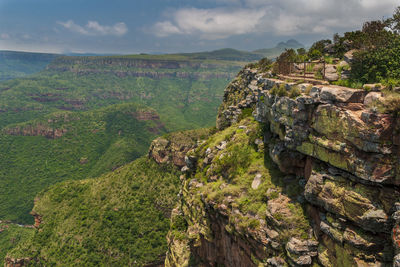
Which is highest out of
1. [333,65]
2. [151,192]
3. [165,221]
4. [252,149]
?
[333,65]

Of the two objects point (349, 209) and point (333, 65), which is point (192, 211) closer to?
point (349, 209)

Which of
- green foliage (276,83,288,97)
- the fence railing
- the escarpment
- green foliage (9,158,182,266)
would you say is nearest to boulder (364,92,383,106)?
the escarpment

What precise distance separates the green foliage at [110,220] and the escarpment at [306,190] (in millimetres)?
56783

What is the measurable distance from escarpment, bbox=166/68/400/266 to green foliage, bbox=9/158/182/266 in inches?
2236

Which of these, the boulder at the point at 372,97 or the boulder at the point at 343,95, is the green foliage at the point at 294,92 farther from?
the boulder at the point at 372,97

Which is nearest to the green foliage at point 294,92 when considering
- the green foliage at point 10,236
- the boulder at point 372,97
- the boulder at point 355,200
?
the boulder at point 372,97

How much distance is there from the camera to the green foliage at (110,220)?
8462 centimetres

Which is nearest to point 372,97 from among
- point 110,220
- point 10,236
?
point 110,220

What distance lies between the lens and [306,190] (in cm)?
2230

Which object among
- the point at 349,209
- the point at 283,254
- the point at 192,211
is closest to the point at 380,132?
the point at 349,209

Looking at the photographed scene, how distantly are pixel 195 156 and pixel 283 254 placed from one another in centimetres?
2636

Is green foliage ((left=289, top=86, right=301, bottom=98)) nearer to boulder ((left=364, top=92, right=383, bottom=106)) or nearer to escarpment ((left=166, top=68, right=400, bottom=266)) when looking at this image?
escarpment ((left=166, top=68, right=400, bottom=266))

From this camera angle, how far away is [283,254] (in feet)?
75.3

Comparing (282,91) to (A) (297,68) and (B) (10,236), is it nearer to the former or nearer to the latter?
(A) (297,68)
